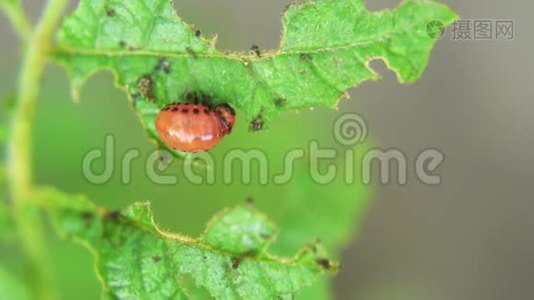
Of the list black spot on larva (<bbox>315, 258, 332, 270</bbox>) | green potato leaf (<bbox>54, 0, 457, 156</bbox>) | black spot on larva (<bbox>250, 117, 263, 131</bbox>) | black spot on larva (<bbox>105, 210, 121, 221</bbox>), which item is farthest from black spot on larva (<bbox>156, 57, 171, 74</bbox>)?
black spot on larva (<bbox>315, 258, 332, 270</bbox>)

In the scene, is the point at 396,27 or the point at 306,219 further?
the point at 306,219

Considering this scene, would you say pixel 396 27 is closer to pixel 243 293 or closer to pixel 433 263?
pixel 243 293

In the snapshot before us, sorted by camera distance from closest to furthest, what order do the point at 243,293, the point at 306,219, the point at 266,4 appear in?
the point at 243,293, the point at 306,219, the point at 266,4

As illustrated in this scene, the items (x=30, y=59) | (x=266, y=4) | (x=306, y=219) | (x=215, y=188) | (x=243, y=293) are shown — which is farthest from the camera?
(x=266, y=4)

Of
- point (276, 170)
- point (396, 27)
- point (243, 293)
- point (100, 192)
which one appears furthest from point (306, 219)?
point (396, 27)

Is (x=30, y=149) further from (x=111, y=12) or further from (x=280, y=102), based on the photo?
(x=280, y=102)

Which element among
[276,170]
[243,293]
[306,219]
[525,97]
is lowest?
[243,293]
